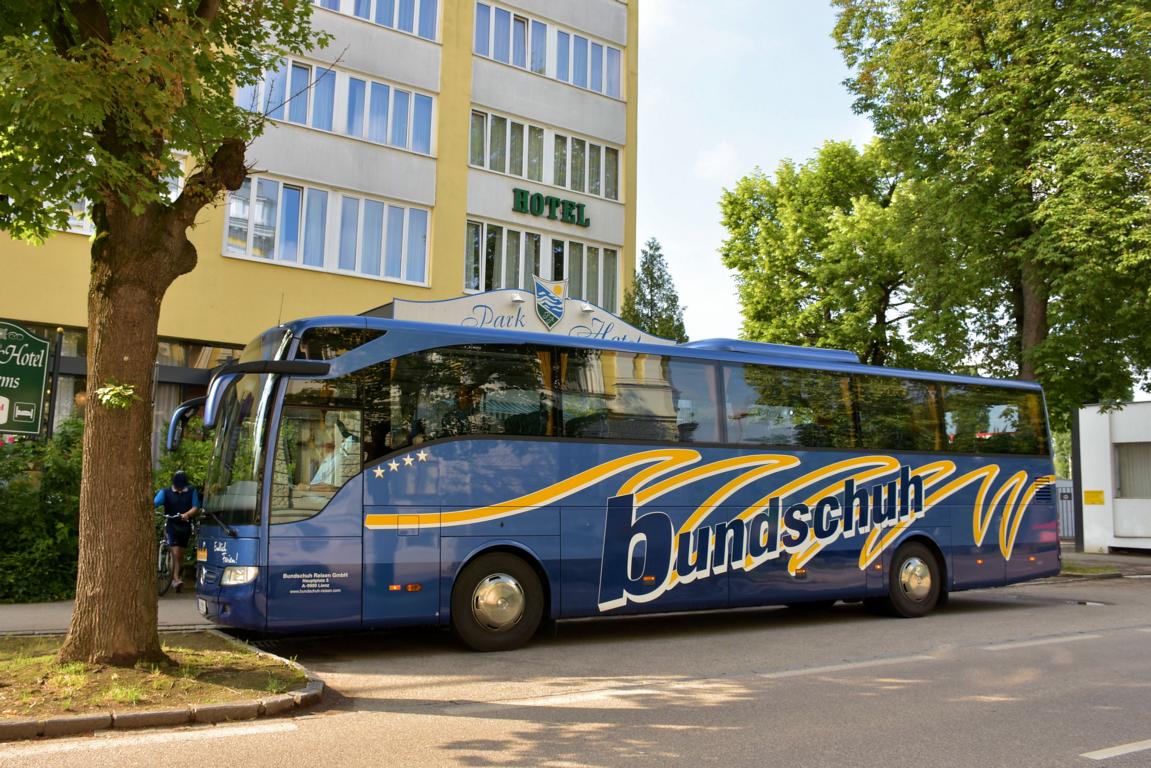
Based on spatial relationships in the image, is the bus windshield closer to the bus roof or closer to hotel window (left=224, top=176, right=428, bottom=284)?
the bus roof

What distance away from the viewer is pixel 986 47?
21953mm

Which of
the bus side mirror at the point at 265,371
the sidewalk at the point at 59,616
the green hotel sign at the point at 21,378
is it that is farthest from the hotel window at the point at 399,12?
the bus side mirror at the point at 265,371

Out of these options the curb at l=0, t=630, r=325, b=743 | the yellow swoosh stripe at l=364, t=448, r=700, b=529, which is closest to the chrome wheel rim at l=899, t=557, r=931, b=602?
the yellow swoosh stripe at l=364, t=448, r=700, b=529

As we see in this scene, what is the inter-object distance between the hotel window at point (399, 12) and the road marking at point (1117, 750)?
21.9 m

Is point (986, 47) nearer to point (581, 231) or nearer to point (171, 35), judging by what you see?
point (581, 231)

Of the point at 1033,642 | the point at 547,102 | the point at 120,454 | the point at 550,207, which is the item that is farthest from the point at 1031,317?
the point at 120,454

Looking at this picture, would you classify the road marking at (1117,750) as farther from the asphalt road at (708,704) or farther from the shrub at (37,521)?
the shrub at (37,521)

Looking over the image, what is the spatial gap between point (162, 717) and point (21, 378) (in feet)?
29.5

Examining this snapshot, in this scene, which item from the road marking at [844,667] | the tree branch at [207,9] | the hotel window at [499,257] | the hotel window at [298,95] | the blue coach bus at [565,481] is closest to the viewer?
the tree branch at [207,9]

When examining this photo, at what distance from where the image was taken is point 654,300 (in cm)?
2455

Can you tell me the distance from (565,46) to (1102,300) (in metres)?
15.1

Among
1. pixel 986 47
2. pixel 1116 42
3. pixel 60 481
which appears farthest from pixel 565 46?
pixel 60 481

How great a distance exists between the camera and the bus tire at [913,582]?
14.1 m

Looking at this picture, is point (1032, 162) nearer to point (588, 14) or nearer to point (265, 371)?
point (588, 14)
